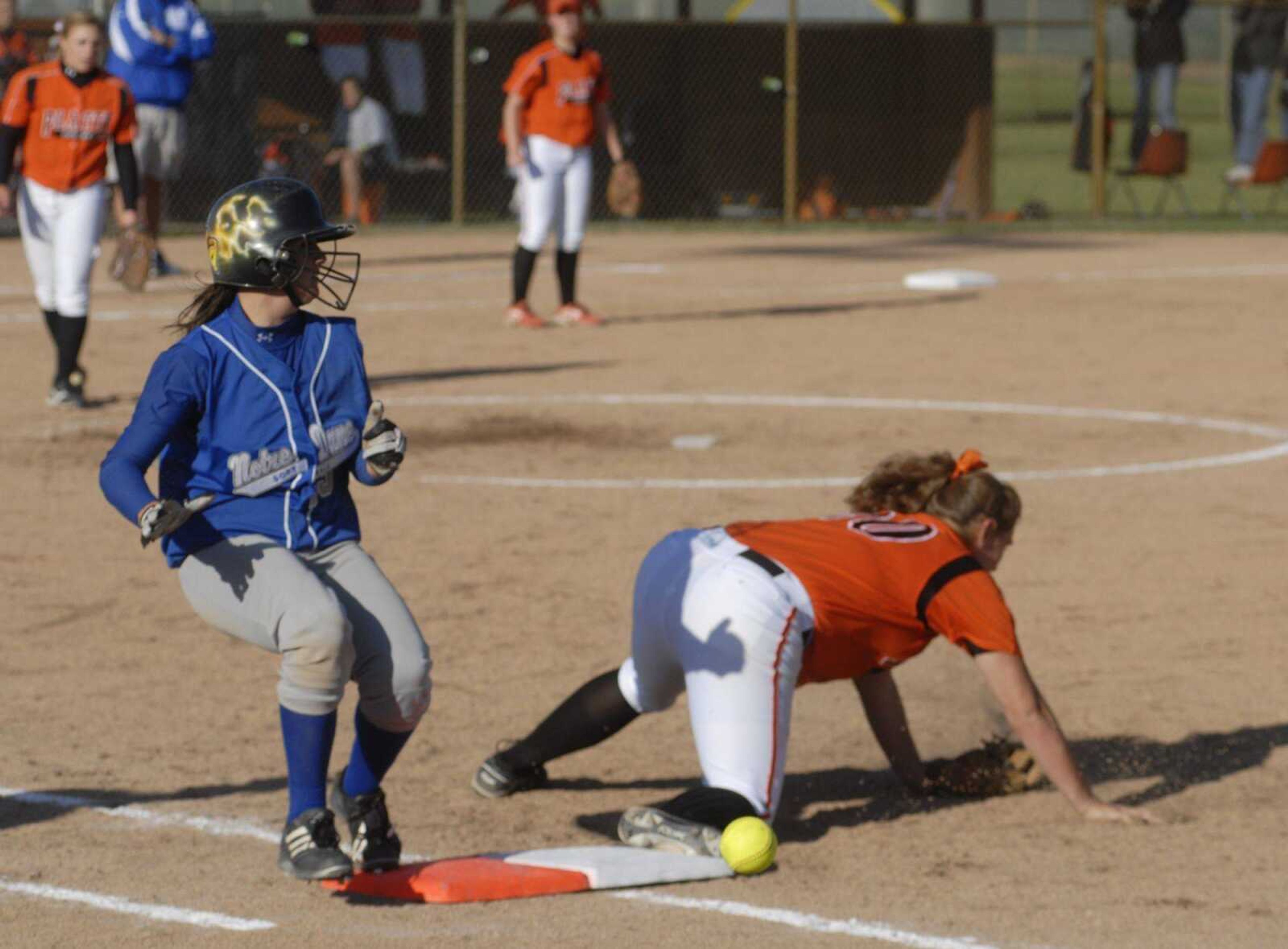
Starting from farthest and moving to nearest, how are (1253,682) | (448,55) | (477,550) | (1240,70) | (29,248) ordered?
1. (1240,70)
2. (448,55)
3. (29,248)
4. (477,550)
5. (1253,682)

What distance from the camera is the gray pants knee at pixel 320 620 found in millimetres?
5008

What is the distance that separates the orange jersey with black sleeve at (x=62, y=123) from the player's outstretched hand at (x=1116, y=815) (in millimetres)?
7996

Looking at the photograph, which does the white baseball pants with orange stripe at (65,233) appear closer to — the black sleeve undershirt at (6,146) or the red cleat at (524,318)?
the black sleeve undershirt at (6,146)

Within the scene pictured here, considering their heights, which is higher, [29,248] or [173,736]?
[29,248]

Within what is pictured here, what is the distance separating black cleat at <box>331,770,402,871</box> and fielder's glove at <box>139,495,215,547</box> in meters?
0.93

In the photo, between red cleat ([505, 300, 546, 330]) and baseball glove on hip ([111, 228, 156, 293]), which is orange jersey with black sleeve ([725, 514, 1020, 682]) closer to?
baseball glove on hip ([111, 228, 156, 293])

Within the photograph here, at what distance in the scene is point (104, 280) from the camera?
1902 centimetres

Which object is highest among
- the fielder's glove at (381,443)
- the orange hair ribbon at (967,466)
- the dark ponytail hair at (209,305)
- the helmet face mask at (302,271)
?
the helmet face mask at (302,271)

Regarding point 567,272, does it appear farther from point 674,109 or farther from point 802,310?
point 674,109

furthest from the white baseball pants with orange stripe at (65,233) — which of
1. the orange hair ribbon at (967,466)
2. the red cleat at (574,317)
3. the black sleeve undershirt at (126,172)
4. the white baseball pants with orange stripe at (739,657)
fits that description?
the orange hair ribbon at (967,466)

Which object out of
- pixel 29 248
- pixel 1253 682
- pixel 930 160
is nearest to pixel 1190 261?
pixel 930 160

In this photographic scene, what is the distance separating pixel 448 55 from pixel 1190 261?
8430mm

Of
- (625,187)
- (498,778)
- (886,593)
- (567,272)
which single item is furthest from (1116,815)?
(625,187)

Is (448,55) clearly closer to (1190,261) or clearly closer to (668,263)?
(668,263)
